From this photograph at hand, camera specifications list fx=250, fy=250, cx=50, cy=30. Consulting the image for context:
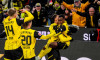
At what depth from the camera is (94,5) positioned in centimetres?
1050

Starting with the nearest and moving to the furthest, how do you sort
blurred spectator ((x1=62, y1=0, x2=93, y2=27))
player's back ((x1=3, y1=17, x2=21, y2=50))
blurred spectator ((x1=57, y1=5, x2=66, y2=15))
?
player's back ((x1=3, y1=17, x2=21, y2=50))
blurred spectator ((x1=62, y1=0, x2=93, y2=27))
blurred spectator ((x1=57, y1=5, x2=66, y2=15))

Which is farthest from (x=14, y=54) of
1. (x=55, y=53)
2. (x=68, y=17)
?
(x=68, y=17)

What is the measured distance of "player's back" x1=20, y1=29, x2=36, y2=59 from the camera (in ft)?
20.0

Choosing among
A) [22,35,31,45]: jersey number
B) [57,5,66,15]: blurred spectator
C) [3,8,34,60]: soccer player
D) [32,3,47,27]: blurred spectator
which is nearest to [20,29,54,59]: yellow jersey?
[22,35,31,45]: jersey number

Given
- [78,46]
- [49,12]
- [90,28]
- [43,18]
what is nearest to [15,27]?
[78,46]

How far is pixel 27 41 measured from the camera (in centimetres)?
613

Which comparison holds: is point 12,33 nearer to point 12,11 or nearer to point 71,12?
point 12,11

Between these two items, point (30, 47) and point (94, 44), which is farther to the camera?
point (94, 44)

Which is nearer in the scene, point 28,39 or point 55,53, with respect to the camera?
point 28,39

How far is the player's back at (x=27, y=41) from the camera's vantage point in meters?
6.10

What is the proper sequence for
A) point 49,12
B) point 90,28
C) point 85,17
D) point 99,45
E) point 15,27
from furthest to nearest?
point 49,12
point 85,17
point 90,28
point 99,45
point 15,27

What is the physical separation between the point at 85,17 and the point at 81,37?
1195 millimetres

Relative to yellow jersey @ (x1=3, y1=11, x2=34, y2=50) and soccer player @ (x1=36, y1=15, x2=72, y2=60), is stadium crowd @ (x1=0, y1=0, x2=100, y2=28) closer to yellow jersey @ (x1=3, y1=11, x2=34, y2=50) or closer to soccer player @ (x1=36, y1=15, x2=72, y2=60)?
soccer player @ (x1=36, y1=15, x2=72, y2=60)

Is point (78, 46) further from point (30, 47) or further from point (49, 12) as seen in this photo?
point (49, 12)
